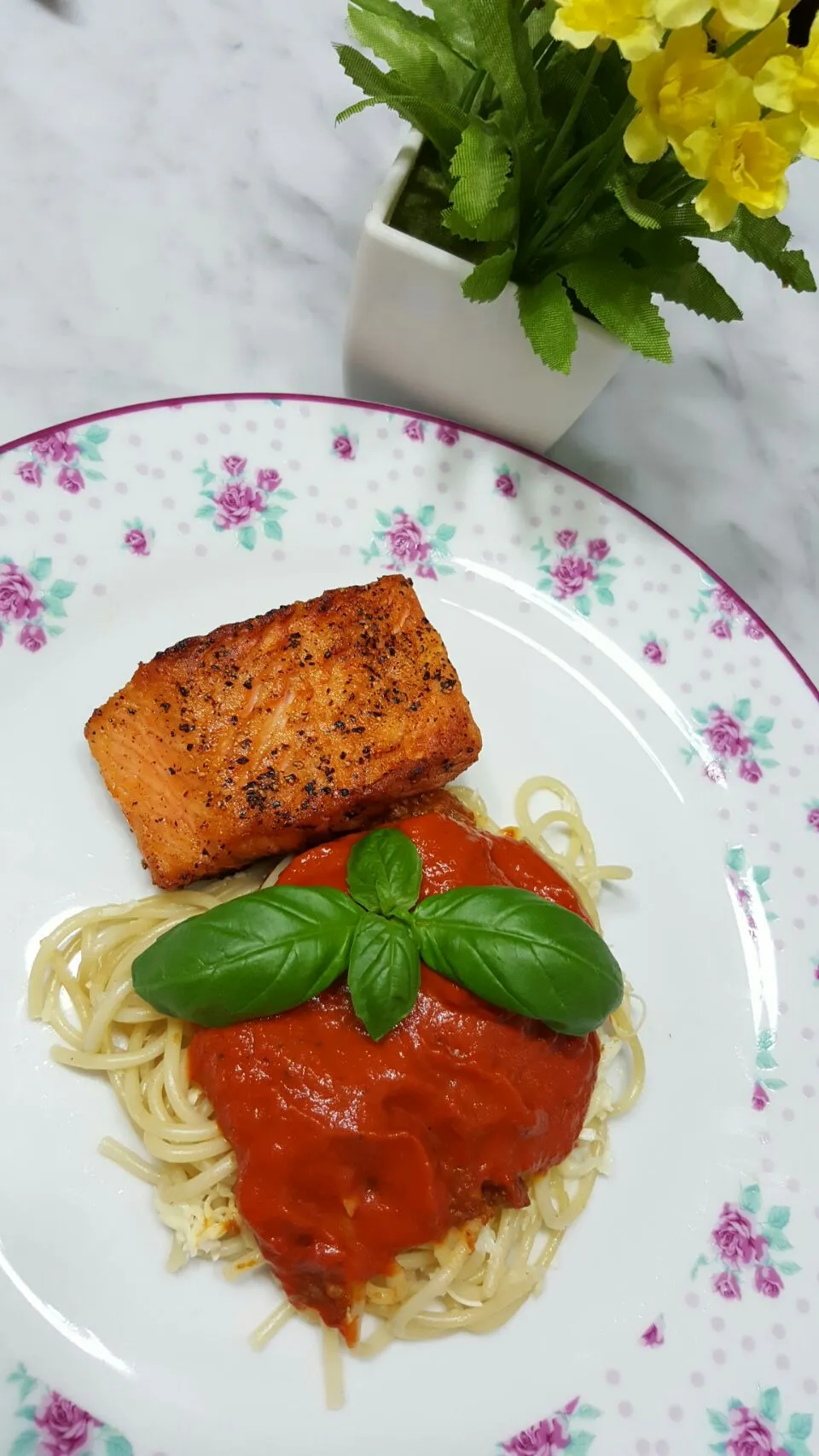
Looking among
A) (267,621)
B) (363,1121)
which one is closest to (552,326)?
(267,621)

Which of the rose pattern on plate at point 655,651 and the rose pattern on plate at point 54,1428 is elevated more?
the rose pattern on plate at point 655,651

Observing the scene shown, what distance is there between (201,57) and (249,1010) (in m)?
3.54

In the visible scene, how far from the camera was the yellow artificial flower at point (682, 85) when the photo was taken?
204cm

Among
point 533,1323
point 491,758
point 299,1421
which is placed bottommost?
point 299,1421

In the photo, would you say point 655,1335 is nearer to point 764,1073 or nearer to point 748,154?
point 764,1073

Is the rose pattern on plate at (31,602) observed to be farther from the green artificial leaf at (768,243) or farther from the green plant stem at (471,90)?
the green artificial leaf at (768,243)

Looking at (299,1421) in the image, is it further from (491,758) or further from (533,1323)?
(491,758)

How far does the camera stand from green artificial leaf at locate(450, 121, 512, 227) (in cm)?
253

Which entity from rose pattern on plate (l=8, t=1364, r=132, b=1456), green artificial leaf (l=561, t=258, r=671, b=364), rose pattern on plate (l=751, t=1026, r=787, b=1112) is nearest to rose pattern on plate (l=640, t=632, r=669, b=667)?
green artificial leaf (l=561, t=258, r=671, b=364)

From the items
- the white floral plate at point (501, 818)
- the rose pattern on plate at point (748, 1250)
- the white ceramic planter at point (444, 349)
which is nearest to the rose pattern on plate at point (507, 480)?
the white floral plate at point (501, 818)

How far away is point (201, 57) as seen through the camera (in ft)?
12.9

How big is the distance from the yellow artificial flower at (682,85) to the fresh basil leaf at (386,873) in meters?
1.65

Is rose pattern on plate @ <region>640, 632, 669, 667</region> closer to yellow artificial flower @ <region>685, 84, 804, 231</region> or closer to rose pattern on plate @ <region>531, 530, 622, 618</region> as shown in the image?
rose pattern on plate @ <region>531, 530, 622, 618</region>

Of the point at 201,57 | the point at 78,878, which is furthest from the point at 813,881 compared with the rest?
the point at 201,57
